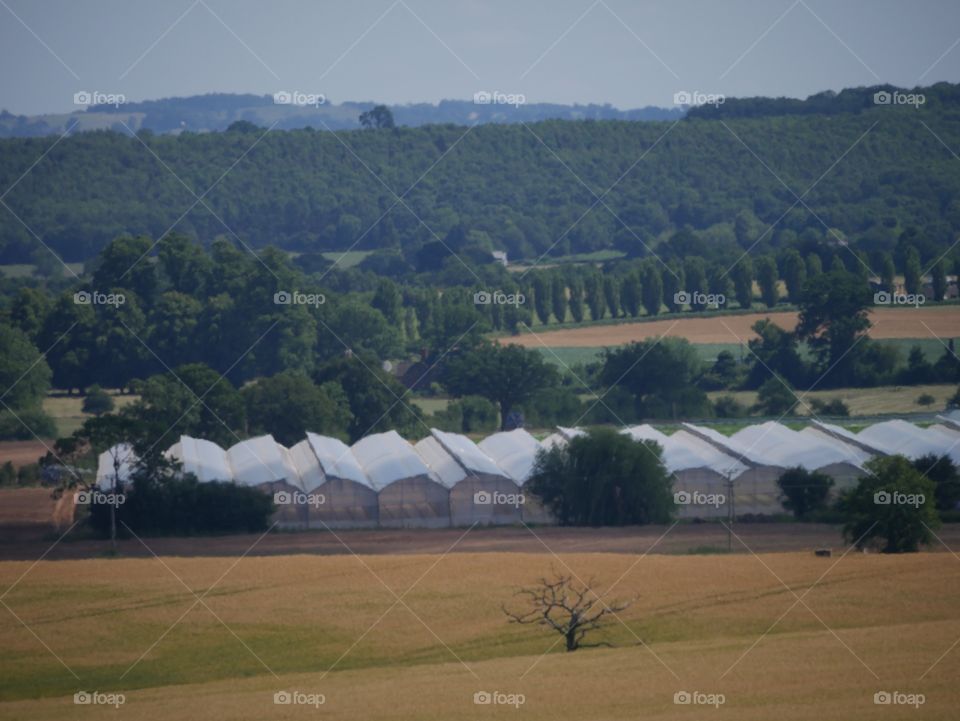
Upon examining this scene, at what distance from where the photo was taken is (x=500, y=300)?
87062mm

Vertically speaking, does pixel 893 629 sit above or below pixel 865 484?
below

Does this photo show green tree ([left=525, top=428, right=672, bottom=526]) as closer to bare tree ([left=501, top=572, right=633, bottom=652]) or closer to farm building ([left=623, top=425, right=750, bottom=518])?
farm building ([left=623, top=425, right=750, bottom=518])

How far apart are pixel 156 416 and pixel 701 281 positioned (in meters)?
42.4

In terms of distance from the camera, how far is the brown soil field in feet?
258

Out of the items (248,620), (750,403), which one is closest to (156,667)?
(248,620)

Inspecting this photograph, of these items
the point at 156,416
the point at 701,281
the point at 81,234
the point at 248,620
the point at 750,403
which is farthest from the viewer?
the point at 81,234

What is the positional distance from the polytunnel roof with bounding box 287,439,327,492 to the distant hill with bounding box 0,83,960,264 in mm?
75018

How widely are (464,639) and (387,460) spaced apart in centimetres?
1860

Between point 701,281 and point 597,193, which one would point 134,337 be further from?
point 597,193

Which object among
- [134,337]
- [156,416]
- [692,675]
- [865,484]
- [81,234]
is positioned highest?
[81,234]
